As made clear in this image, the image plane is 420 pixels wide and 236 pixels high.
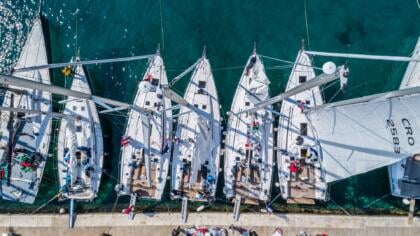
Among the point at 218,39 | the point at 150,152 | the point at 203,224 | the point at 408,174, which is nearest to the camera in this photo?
the point at 408,174

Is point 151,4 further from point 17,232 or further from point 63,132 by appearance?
point 17,232

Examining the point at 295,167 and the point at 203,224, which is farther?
the point at 203,224

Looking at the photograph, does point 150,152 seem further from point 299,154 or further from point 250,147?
point 299,154

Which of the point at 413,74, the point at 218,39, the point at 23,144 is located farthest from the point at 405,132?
the point at 23,144

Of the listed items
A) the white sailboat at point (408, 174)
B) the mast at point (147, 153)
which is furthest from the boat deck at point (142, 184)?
the white sailboat at point (408, 174)

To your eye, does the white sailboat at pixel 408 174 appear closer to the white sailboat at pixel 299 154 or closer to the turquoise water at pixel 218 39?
the turquoise water at pixel 218 39

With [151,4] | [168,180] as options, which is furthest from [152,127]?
[151,4]

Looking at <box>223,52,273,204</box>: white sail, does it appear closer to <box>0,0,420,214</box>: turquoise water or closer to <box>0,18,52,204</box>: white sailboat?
<box>0,0,420,214</box>: turquoise water

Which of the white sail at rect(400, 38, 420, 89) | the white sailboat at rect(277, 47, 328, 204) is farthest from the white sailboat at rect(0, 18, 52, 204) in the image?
the white sail at rect(400, 38, 420, 89)
